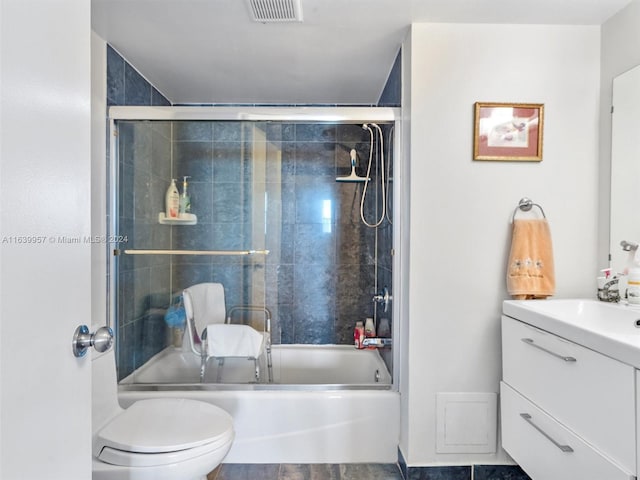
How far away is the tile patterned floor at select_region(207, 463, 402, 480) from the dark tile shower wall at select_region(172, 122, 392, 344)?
2.25ft

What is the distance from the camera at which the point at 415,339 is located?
6.41 ft

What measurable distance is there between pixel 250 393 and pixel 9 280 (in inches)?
67.3

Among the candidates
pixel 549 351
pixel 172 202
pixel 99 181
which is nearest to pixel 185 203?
pixel 172 202

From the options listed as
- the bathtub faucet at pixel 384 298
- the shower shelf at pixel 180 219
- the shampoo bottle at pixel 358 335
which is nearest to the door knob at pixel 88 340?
the shower shelf at pixel 180 219

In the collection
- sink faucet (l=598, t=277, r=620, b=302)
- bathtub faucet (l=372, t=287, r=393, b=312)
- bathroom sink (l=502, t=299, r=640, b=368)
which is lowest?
bathtub faucet (l=372, t=287, r=393, b=312)

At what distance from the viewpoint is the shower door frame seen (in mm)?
2135

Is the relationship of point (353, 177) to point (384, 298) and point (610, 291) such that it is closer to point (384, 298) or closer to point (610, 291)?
point (384, 298)

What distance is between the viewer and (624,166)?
70.2 inches

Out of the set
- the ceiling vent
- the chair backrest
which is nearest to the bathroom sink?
the chair backrest

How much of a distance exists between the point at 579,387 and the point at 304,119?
66.8 inches

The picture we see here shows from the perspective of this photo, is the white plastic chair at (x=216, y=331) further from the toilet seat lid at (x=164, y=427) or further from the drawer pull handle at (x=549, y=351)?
the drawer pull handle at (x=549, y=351)

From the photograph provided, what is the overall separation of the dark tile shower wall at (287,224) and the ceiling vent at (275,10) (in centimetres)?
54

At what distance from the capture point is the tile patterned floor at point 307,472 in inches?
79.0

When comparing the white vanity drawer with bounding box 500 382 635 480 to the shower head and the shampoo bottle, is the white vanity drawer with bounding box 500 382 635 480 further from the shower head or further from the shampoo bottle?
the shower head
